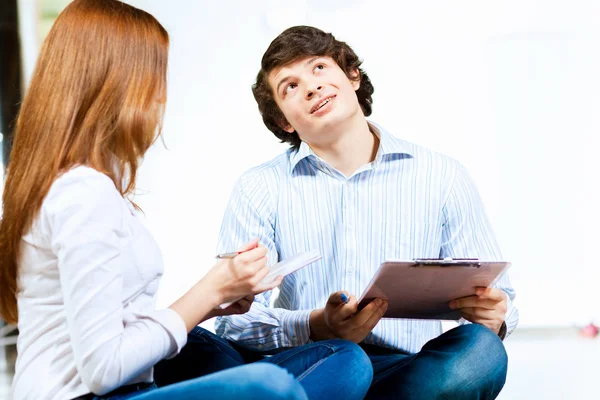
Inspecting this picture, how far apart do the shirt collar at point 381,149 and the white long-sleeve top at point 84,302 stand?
84 centimetres

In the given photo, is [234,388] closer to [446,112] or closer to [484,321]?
[484,321]

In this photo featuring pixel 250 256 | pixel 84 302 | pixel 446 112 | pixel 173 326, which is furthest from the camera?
pixel 446 112

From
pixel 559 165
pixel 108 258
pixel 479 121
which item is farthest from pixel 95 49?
pixel 559 165

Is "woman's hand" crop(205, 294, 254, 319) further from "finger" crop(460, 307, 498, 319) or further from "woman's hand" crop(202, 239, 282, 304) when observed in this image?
"finger" crop(460, 307, 498, 319)

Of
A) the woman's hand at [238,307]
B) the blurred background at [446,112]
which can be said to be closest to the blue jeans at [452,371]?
the woman's hand at [238,307]

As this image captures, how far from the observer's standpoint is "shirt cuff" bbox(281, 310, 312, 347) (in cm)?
174

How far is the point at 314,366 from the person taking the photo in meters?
1.39

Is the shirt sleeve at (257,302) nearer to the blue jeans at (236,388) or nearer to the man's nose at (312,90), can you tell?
the man's nose at (312,90)

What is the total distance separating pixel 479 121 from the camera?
10.6ft

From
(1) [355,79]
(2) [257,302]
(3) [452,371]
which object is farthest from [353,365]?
(1) [355,79]

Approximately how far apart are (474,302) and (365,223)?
40 cm

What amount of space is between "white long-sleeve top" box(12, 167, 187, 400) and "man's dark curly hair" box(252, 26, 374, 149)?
97 cm

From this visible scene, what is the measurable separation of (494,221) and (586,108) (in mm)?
668

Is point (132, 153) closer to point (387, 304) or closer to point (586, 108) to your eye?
point (387, 304)
